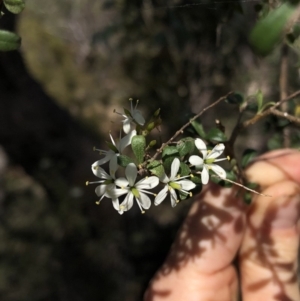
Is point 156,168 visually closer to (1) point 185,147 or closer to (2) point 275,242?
(1) point 185,147

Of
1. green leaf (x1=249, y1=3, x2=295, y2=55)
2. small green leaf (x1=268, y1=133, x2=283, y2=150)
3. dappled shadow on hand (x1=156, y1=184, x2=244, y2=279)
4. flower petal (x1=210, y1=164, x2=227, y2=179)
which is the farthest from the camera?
small green leaf (x1=268, y1=133, x2=283, y2=150)

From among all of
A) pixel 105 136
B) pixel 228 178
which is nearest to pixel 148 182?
pixel 228 178

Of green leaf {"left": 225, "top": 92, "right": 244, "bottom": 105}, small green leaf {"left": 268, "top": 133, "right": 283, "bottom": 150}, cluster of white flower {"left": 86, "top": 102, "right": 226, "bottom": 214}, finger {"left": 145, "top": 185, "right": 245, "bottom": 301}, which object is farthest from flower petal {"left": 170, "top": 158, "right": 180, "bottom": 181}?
small green leaf {"left": 268, "top": 133, "right": 283, "bottom": 150}

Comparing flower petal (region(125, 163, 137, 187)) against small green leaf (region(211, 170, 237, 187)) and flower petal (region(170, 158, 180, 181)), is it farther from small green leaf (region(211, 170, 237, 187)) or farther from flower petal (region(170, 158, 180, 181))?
small green leaf (region(211, 170, 237, 187))

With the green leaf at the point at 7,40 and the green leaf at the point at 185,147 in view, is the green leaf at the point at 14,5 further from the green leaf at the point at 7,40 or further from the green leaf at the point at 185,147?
the green leaf at the point at 185,147

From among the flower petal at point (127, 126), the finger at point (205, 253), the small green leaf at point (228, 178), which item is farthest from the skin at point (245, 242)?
the flower petal at point (127, 126)

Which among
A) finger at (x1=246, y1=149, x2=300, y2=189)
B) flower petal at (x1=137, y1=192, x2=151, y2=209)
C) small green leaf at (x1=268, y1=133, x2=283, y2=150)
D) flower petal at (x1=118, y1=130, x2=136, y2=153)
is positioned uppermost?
flower petal at (x1=118, y1=130, x2=136, y2=153)
